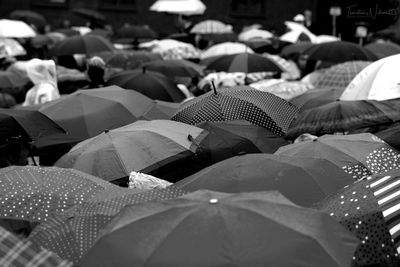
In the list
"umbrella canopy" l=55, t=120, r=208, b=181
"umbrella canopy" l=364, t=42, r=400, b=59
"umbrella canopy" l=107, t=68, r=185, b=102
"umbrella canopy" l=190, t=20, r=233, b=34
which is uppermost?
"umbrella canopy" l=55, t=120, r=208, b=181

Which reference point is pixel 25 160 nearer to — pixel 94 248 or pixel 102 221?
pixel 102 221

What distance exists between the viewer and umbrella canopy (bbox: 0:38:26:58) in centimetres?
1462

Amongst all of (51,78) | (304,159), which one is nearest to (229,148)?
(304,159)

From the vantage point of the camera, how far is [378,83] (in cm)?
782

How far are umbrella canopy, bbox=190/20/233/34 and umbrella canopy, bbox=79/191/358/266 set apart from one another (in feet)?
56.1

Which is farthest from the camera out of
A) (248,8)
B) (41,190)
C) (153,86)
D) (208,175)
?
(248,8)

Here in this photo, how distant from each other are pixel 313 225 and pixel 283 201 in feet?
0.89

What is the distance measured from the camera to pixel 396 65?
7887 millimetres

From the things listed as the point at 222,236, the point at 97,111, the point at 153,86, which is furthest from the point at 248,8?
the point at 222,236

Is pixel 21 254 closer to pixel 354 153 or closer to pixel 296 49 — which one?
pixel 354 153

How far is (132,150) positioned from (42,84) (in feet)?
13.3

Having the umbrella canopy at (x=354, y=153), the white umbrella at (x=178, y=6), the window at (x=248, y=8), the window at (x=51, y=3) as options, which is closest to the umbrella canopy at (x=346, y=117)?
the umbrella canopy at (x=354, y=153)

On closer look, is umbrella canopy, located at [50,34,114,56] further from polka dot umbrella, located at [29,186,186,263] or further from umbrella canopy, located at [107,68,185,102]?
polka dot umbrella, located at [29,186,186,263]

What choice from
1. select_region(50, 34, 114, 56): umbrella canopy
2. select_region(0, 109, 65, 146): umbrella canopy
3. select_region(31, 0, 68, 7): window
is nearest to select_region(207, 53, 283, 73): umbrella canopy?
select_region(50, 34, 114, 56): umbrella canopy
